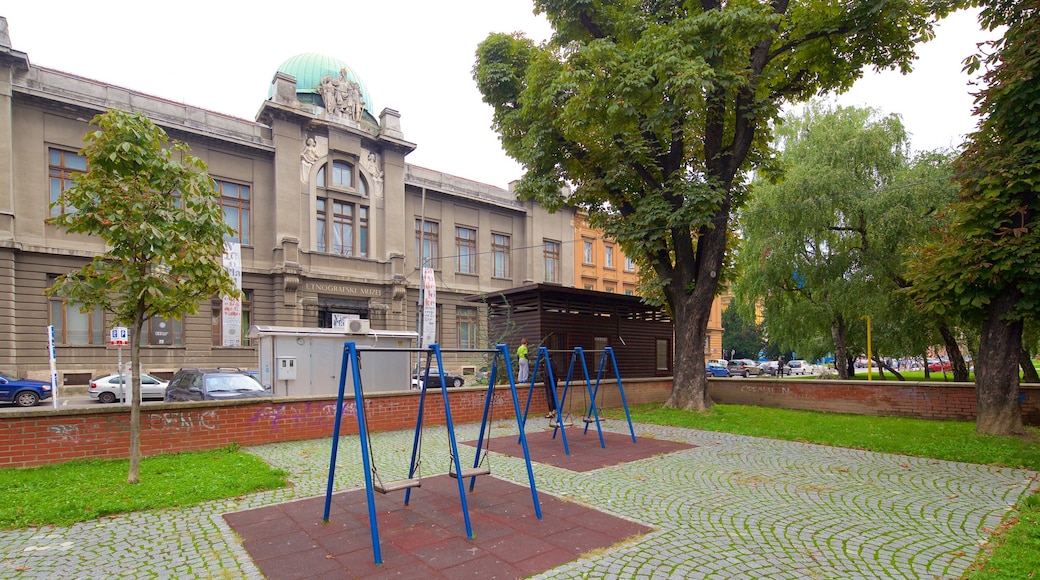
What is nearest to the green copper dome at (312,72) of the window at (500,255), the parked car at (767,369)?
the window at (500,255)

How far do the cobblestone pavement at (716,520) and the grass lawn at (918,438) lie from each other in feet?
0.85

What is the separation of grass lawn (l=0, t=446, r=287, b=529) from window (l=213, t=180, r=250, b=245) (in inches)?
859

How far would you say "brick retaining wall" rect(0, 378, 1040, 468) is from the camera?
29.0ft

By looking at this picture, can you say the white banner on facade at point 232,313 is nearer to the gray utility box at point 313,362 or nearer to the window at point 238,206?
the window at point 238,206

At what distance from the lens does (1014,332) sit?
1116 centimetres

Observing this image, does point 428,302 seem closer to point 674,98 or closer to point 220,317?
point 220,317

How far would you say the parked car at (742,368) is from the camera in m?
52.8

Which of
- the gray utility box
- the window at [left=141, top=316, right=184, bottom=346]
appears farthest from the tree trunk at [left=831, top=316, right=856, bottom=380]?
the window at [left=141, top=316, right=184, bottom=346]

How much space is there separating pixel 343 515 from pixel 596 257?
4146 centimetres

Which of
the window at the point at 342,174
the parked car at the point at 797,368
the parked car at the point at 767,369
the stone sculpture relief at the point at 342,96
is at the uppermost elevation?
the stone sculpture relief at the point at 342,96

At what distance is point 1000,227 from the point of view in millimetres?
10641

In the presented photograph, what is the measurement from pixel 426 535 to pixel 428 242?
3125cm

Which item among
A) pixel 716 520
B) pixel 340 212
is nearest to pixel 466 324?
pixel 340 212

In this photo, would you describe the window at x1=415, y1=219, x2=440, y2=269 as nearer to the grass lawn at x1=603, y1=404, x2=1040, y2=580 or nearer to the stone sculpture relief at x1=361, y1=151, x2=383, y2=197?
the stone sculpture relief at x1=361, y1=151, x2=383, y2=197
